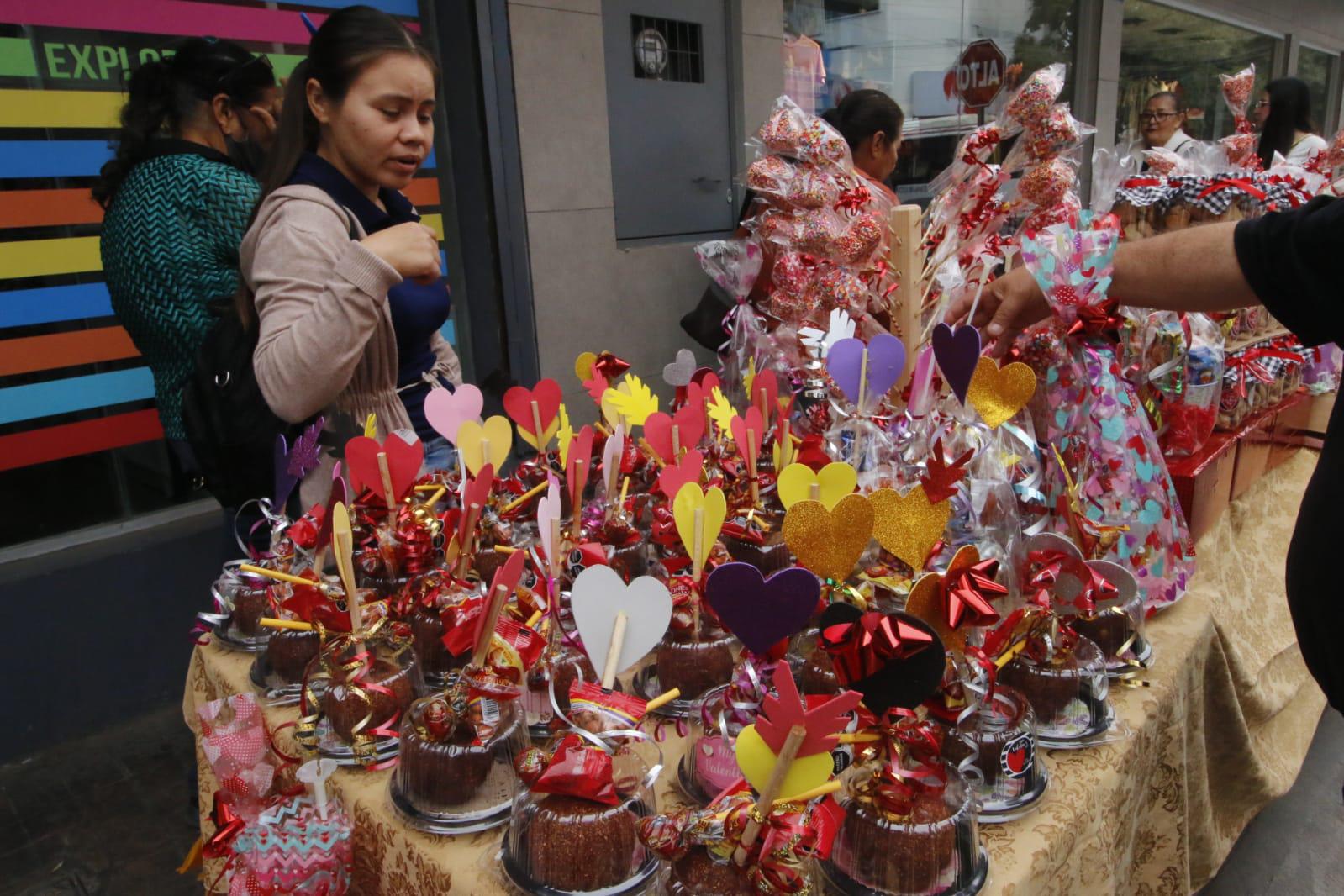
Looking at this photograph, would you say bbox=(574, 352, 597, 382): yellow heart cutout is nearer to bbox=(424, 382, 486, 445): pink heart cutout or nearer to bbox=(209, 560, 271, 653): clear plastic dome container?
bbox=(424, 382, 486, 445): pink heart cutout

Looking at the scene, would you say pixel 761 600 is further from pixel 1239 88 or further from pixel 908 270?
pixel 1239 88

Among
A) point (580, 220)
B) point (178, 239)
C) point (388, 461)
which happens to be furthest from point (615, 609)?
point (580, 220)

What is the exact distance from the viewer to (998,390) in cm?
130

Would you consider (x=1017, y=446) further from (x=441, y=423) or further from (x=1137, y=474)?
(x=441, y=423)

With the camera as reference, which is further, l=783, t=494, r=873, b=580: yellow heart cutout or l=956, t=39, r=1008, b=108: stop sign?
l=956, t=39, r=1008, b=108: stop sign

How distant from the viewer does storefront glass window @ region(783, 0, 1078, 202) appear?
487cm

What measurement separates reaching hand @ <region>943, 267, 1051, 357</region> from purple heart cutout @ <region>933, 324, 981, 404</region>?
23cm

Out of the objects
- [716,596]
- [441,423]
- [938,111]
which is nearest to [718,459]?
[441,423]

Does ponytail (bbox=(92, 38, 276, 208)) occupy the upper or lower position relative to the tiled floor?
upper

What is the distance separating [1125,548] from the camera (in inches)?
56.2

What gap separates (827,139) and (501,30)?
6.60 ft

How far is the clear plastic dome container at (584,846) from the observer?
2.62 ft

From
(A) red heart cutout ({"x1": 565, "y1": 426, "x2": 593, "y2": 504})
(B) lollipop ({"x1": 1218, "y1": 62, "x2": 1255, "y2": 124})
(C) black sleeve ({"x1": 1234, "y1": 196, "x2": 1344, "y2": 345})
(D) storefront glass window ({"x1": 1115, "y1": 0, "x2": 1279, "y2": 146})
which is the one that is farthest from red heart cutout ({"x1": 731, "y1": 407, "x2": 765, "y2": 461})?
(D) storefront glass window ({"x1": 1115, "y1": 0, "x2": 1279, "y2": 146})

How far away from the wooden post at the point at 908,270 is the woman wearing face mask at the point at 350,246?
2.90ft
